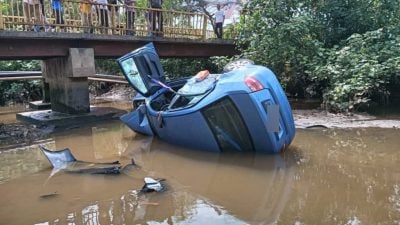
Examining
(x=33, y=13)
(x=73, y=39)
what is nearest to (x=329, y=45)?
(x=73, y=39)

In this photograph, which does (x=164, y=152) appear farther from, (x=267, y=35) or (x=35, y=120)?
(x=267, y=35)

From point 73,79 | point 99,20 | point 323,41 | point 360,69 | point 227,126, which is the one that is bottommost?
point 227,126

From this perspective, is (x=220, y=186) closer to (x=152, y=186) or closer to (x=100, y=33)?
(x=152, y=186)

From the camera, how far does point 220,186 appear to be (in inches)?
227

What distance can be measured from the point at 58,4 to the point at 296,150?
7.37 metres

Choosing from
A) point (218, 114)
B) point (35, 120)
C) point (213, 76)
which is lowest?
point (35, 120)

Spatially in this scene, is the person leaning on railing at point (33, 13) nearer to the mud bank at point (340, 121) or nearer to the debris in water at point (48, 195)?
the debris in water at point (48, 195)

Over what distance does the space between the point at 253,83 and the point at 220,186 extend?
1.91m

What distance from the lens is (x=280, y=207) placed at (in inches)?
193

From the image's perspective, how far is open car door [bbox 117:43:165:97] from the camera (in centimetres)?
884

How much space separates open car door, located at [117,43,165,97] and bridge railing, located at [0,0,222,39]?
11.6 ft

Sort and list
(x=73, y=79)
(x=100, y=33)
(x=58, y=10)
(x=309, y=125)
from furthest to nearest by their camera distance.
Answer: (x=100, y=33), (x=73, y=79), (x=58, y=10), (x=309, y=125)

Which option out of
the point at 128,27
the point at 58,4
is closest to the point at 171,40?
the point at 128,27

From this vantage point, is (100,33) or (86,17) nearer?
(86,17)
